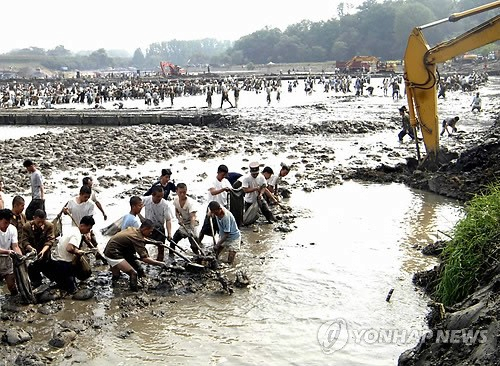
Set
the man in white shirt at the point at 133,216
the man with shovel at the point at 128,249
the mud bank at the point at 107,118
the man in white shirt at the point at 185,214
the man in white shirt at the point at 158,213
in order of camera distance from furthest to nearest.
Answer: the mud bank at the point at 107,118 < the man in white shirt at the point at 185,214 < the man in white shirt at the point at 158,213 < the man in white shirt at the point at 133,216 < the man with shovel at the point at 128,249

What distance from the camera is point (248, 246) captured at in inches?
424

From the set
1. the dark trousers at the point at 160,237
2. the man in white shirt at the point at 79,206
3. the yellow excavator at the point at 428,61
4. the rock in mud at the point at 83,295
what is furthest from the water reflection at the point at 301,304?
the yellow excavator at the point at 428,61

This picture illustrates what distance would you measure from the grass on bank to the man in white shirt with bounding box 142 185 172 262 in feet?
14.4

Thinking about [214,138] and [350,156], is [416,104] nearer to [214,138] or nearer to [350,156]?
[350,156]

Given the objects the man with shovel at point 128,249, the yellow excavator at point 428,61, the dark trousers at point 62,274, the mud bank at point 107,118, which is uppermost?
the yellow excavator at point 428,61

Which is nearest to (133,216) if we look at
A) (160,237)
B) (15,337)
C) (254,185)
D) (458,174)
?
(160,237)

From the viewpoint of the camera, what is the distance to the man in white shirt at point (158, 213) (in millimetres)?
9398

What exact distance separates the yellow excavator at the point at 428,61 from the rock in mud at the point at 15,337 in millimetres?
11644

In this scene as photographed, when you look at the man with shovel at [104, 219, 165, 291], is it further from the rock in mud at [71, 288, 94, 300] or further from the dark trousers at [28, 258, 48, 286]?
the dark trousers at [28, 258, 48, 286]

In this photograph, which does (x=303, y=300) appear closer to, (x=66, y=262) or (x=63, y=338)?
(x=63, y=338)

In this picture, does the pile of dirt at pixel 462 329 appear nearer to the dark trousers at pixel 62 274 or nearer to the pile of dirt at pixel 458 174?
the pile of dirt at pixel 458 174

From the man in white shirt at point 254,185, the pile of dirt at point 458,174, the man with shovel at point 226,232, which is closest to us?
the man with shovel at point 226,232

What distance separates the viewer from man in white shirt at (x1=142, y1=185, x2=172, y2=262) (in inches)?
370

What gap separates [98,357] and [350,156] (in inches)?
604
